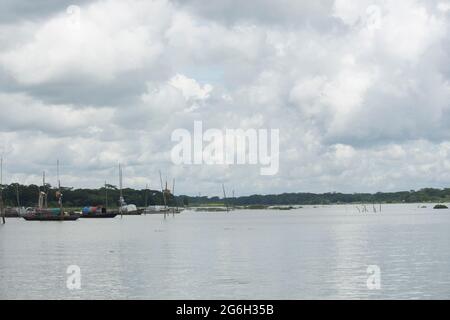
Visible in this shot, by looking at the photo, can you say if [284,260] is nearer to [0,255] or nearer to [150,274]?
[150,274]

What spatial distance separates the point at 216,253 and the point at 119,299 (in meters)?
43.1

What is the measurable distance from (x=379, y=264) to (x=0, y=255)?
55.6m

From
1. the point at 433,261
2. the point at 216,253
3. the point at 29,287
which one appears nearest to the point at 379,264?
the point at 433,261
